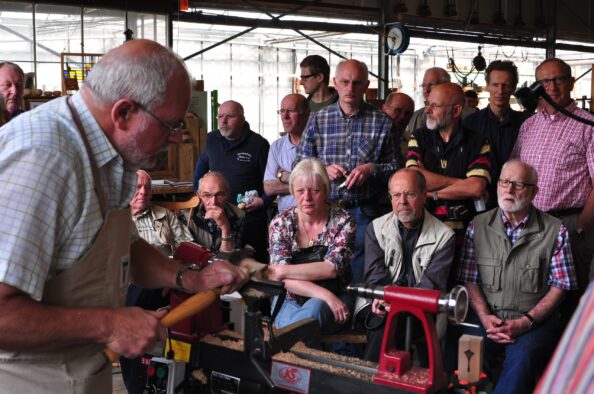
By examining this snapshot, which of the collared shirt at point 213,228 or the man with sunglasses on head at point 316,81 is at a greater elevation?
the man with sunglasses on head at point 316,81

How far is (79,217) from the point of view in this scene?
149 cm

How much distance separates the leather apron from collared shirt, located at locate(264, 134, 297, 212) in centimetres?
309

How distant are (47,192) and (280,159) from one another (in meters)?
3.49

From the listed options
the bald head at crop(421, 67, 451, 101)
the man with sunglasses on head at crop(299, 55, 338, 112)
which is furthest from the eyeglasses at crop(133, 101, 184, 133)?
the bald head at crop(421, 67, 451, 101)

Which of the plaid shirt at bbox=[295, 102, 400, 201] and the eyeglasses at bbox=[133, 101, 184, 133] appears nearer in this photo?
the eyeglasses at bbox=[133, 101, 184, 133]

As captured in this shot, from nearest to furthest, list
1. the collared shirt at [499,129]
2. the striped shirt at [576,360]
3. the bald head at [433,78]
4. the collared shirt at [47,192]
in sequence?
the striped shirt at [576,360] < the collared shirt at [47,192] < the collared shirt at [499,129] < the bald head at [433,78]

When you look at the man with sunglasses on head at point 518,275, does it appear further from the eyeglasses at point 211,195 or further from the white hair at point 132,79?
the white hair at point 132,79

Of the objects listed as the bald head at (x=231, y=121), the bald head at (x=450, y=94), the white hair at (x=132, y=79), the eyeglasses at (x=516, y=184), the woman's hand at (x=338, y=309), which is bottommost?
the woman's hand at (x=338, y=309)

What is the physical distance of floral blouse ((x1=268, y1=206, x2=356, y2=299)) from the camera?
3643 mm

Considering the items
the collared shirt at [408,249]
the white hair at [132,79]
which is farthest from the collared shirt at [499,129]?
the white hair at [132,79]

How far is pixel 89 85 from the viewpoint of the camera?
156 centimetres

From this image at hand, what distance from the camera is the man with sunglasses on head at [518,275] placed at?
3467mm

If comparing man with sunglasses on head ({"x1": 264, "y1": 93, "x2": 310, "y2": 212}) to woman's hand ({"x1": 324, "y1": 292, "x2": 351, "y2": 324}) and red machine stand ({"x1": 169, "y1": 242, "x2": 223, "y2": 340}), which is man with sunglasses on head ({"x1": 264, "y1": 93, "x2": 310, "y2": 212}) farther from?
red machine stand ({"x1": 169, "y1": 242, "x2": 223, "y2": 340})

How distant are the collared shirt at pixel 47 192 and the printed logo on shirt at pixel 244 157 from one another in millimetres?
3557
